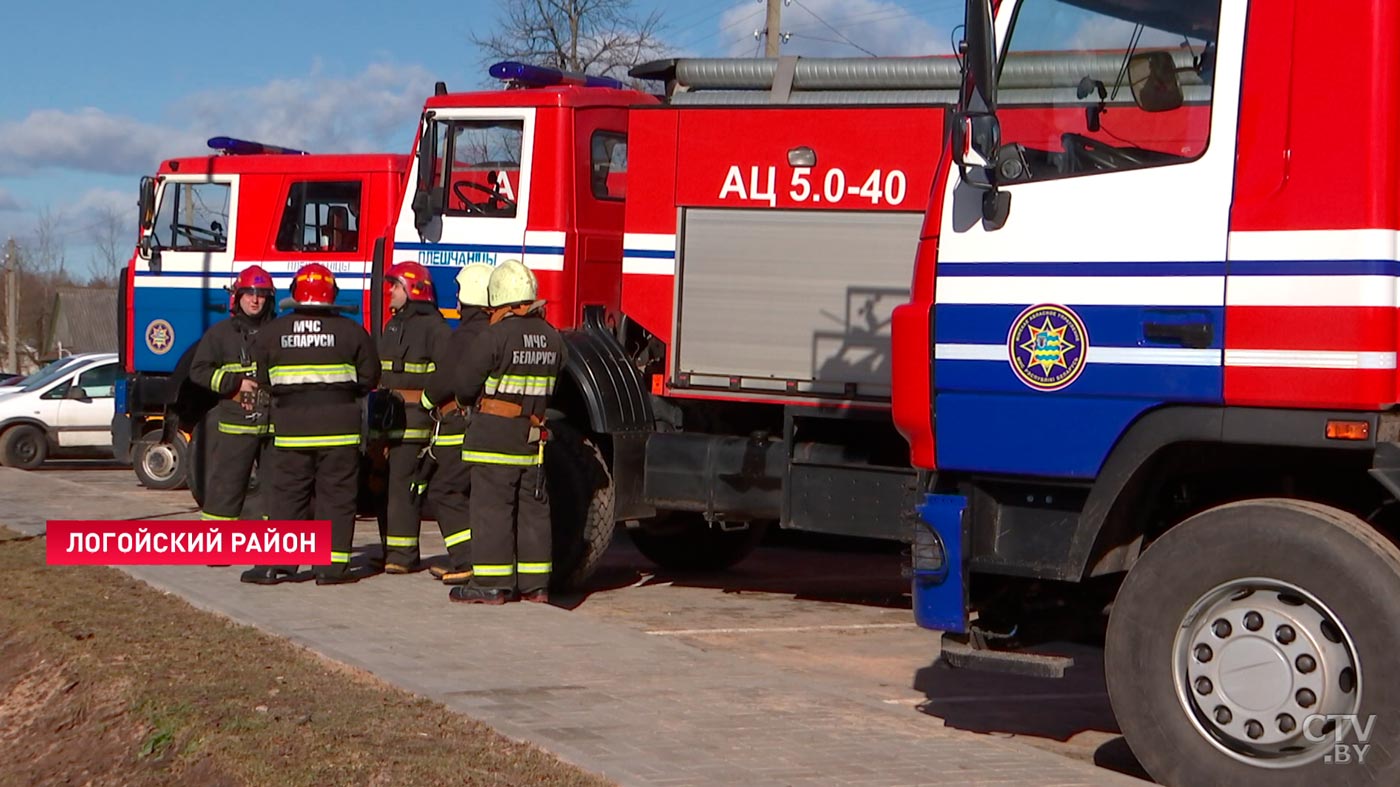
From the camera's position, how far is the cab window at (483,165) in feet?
35.3

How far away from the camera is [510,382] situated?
9414 millimetres

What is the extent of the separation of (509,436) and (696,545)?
2716mm

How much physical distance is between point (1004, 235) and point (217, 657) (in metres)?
4.09

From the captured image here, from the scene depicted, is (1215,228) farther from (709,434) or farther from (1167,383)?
(709,434)

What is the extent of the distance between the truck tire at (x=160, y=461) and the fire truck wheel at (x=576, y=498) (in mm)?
7651

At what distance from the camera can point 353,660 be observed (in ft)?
25.0

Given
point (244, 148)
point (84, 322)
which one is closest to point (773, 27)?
point (244, 148)

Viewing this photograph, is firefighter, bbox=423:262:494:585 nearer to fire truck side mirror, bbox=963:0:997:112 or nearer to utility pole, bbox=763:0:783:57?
fire truck side mirror, bbox=963:0:997:112

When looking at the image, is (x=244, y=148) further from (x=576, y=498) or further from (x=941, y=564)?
(x=941, y=564)

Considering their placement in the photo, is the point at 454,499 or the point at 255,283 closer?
the point at 454,499

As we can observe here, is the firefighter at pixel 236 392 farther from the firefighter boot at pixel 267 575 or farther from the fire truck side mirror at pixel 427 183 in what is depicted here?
the fire truck side mirror at pixel 427 183

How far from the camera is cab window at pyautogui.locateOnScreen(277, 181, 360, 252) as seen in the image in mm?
14422

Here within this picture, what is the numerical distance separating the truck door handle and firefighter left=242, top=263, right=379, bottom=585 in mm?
5713
